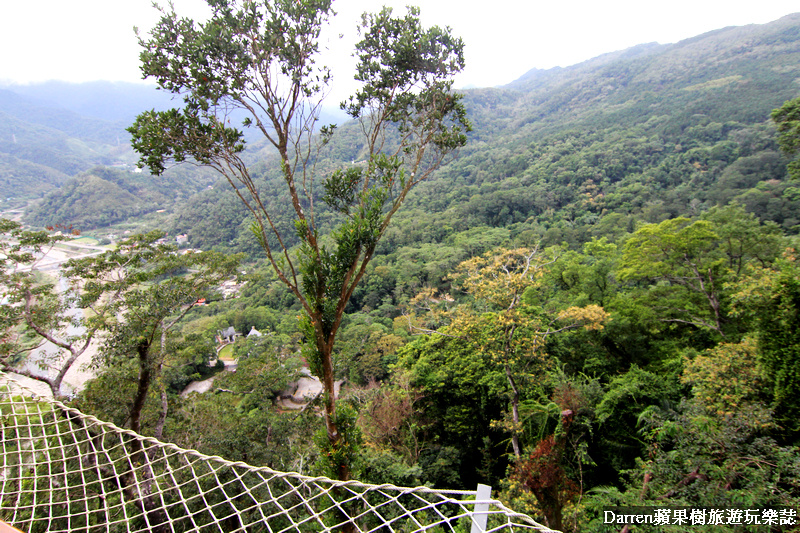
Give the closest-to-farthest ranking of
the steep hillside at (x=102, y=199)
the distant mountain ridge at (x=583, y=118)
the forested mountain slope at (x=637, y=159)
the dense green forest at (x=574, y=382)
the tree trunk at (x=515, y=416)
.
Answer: the dense green forest at (x=574, y=382) < the tree trunk at (x=515, y=416) < the forested mountain slope at (x=637, y=159) < the distant mountain ridge at (x=583, y=118) < the steep hillside at (x=102, y=199)

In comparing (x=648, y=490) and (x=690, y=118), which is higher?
(x=690, y=118)

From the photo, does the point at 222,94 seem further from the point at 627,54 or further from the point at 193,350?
the point at 627,54

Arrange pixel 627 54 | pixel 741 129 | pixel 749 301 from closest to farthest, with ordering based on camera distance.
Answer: pixel 749 301 → pixel 741 129 → pixel 627 54

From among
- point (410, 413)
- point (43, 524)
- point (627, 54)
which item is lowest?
point (410, 413)

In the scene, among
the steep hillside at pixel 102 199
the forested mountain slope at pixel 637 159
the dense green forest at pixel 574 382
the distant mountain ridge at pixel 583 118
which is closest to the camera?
the dense green forest at pixel 574 382

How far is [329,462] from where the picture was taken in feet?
13.1

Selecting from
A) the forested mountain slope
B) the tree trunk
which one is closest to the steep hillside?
the forested mountain slope

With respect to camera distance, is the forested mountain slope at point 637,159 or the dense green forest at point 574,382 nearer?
the dense green forest at point 574,382

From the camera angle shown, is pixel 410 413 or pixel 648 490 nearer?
pixel 648 490

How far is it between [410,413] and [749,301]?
6.31m

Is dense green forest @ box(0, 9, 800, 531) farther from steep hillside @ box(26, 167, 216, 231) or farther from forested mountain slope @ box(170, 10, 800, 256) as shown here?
steep hillside @ box(26, 167, 216, 231)

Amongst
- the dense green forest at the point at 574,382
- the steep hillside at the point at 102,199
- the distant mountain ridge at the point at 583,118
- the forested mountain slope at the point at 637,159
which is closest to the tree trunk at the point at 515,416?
the dense green forest at the point at 574,382

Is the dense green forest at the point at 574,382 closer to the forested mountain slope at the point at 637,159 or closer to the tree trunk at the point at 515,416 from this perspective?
the tree trunk at the point at 515,416

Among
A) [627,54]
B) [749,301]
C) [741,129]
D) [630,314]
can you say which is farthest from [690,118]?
[627,54]
